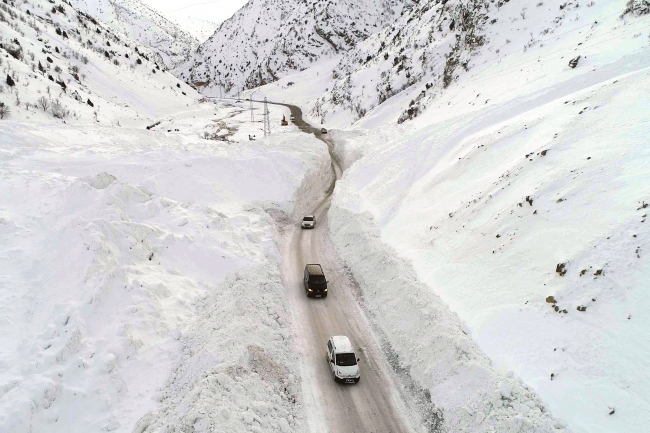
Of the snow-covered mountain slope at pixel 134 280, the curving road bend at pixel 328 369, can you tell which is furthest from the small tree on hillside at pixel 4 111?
the curving road bend at pixel 328 369

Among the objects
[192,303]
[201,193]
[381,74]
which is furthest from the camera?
[381,74]

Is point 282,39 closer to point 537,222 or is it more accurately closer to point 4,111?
point 4,111

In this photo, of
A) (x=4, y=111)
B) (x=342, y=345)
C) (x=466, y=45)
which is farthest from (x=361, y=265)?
(x=466, y=45)

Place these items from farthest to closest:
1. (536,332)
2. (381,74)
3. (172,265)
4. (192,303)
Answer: (381,74)
(172,265)
(192,303)
(536,332)

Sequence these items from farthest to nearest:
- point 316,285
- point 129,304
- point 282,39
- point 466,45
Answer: point 282,39
point 466,45
point 316,285
point 129,304

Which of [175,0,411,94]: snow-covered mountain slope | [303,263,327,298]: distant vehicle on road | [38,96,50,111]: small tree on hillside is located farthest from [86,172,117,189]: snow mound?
[175,0,411,94]: snow-covered mountain slope

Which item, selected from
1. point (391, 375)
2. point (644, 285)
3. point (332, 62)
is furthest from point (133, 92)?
point (332, 62)

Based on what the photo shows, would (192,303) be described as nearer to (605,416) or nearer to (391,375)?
(391,375)
